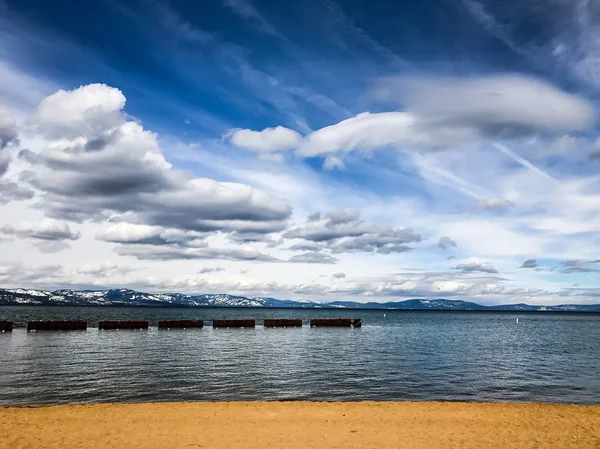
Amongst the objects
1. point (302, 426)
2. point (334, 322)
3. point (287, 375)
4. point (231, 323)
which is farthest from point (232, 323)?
point (302, 426)

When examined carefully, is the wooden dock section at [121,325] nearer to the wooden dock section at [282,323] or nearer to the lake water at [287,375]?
the wooden dock section at [282,323]

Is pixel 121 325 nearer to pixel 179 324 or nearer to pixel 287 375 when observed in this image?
pixel 179 324

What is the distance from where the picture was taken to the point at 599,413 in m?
23.7

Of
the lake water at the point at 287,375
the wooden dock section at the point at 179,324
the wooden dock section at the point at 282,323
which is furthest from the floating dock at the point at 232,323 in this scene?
the lake water at the point at 287,375

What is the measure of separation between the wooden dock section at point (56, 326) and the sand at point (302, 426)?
78.0 meters

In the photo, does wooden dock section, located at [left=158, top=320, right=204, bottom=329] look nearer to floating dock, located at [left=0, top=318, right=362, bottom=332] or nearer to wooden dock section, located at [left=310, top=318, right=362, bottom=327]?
floating dock, located at [left=0, top=318, right=362, bottom=332]

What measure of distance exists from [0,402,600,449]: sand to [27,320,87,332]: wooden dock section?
77952 millimetres

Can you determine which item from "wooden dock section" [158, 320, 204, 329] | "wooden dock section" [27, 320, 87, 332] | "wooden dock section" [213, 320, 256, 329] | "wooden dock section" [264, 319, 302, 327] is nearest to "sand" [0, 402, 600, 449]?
"wooden dock section" [27, 320, 87, 332]

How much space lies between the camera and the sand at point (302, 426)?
17922 millimetres

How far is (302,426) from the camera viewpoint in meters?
20.6

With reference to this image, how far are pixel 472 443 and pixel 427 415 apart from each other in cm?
495

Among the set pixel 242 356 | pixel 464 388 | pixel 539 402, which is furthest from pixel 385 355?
pixel 539 402

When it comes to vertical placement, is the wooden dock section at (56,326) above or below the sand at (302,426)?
below

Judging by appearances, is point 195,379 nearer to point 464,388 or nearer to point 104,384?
point 104,384
